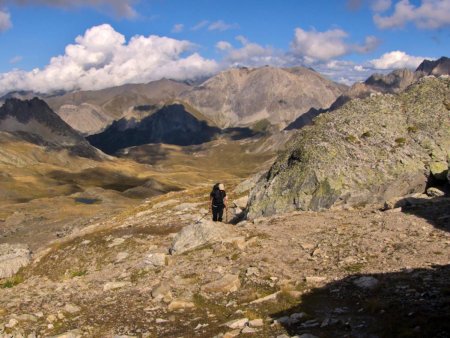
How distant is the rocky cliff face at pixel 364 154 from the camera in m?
32.2

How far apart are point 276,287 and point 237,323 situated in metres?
3.52

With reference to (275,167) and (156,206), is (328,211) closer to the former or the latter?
(275,167)

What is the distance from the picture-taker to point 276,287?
1914cm

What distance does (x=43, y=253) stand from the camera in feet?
123

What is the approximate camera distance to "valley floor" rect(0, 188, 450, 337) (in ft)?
49.7

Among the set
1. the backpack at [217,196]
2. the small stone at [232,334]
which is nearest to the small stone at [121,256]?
the backpack at [217,196]

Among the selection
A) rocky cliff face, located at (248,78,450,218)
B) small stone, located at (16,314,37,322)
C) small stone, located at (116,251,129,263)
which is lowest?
small stone, located at (116,251,129,263)

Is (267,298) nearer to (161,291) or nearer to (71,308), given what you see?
(161,291)

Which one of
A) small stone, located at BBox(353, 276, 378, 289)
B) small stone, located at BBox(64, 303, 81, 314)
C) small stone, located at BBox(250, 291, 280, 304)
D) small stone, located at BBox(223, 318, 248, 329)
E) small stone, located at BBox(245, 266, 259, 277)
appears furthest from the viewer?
small stone, located at BBox(245, 266, 259, 277)

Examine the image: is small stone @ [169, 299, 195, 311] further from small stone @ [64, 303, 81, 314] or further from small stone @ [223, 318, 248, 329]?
small stone @ [64, 303, 81, 314]

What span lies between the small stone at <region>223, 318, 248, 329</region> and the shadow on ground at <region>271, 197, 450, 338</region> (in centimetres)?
111

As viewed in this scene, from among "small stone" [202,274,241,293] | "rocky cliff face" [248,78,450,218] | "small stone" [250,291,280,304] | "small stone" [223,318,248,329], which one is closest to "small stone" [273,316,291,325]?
"small stone" [223,318,248,329]

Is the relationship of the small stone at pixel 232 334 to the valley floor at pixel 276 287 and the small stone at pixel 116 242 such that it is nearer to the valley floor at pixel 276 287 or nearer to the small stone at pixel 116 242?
the valley floor at pixel 276 287

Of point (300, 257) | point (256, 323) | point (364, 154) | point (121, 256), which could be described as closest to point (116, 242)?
point (121, 256)
